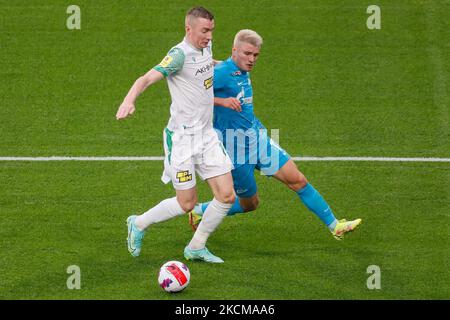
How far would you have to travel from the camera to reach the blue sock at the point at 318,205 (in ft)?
38.2

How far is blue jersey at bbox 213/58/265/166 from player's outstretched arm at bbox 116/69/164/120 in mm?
1106

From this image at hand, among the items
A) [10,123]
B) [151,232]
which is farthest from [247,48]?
[10,123]

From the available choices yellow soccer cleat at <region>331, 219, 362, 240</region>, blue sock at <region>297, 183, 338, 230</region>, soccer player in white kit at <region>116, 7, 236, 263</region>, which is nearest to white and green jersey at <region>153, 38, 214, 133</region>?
soccer player in white kit at <region>116, 7, 236, 263</region>

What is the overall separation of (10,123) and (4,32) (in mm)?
3030

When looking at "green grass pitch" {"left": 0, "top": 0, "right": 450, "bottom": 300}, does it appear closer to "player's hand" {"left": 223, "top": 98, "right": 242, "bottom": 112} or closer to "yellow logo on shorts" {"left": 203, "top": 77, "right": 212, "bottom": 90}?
"player's hand" {"left": 223, "top": 98, "right": 242, "bottom": 112}

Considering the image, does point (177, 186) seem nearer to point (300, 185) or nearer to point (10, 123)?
point (300, 185)

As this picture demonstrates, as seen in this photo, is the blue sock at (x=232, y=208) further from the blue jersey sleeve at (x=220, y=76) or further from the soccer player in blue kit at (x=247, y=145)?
the blue jersey sleeve at (x=220, y=76)

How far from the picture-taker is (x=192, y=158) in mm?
10930

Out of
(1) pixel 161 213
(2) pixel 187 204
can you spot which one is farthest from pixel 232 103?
(1) pixel 161 213

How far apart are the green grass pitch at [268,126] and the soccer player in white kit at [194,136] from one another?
0.59 m

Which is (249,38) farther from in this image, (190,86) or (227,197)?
(227,197)

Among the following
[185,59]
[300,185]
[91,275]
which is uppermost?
[185,59]

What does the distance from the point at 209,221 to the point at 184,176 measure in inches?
22.5

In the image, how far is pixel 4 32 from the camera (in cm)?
1780
